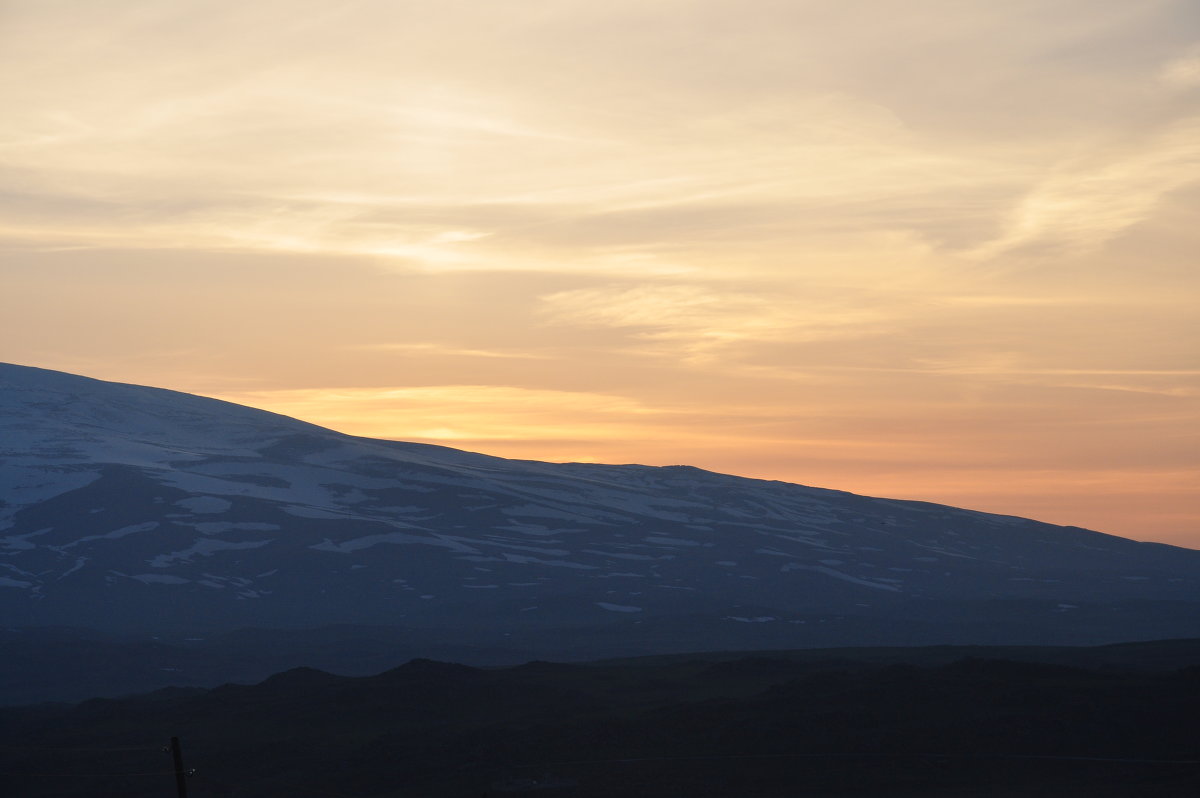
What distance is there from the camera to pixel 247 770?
67938 millimetres

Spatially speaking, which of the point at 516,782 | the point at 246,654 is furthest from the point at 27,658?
the point at 516,782

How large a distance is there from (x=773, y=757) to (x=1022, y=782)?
39.0 feet

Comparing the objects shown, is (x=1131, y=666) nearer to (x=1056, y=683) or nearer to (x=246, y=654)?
(x=1056, y=683)

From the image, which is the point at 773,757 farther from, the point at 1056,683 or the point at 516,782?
the point at 1056,683

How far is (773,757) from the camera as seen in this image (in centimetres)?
6178

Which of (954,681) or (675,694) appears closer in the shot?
(954,681)

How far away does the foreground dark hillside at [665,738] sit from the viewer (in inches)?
2249

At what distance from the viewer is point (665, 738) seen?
66062 mm

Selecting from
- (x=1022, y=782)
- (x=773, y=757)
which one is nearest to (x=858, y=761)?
(x=773, y=757)

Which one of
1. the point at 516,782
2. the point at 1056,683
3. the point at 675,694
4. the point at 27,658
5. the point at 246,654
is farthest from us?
the point at 246,654

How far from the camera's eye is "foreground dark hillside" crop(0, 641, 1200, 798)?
57125 millimetres

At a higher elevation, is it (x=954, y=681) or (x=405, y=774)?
(x=954, y=681)

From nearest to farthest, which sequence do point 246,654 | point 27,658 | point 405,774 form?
point 405,774, point 27,658, point 246,654

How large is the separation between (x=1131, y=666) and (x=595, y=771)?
4915 cm
